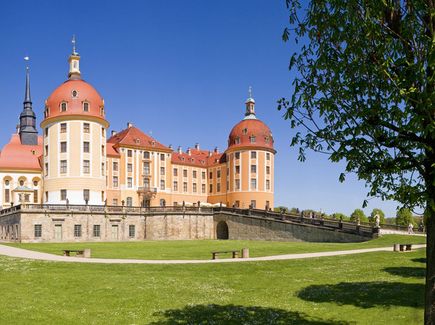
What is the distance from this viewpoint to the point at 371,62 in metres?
7.61

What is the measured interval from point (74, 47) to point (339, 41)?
62265 millimetres

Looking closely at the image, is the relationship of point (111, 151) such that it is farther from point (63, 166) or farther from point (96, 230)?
point (96, 230)

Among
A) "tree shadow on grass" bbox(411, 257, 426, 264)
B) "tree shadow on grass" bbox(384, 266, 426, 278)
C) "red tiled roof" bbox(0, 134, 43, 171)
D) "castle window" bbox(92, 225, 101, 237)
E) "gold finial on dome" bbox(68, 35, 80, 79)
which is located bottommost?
"castle window" bbox(92, 225, 101, 237)

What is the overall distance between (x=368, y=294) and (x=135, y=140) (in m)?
60.3

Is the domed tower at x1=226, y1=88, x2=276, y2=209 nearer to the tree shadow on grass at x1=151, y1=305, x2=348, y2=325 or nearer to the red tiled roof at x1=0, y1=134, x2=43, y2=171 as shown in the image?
the red tiled roof at x1=0, y1=134, x2=43, y2=171

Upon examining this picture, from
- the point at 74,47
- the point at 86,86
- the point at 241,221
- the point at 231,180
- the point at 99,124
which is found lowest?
the point at 241,221

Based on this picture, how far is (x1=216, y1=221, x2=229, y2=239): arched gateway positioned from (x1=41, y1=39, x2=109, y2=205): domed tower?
1624 cm

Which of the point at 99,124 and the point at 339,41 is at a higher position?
the point at 99,124

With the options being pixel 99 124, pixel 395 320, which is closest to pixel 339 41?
pixel 395 320

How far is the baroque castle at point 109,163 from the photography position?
56469 millimetres

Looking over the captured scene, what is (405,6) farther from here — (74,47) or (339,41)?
(74,47)

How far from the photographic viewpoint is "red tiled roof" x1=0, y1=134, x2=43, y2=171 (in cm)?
6725

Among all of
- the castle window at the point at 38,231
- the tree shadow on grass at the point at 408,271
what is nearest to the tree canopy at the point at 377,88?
the tree shadow on grass at the point at 408,271

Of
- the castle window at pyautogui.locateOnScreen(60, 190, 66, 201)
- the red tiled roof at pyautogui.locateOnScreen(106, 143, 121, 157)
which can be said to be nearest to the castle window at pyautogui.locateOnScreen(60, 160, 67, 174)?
the castle window at pyautogui.locateOnScreen(60, 190, 66, 201)
